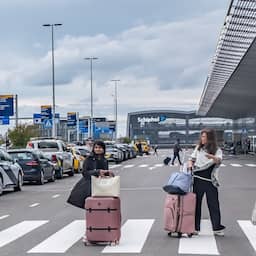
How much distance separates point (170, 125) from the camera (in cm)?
14975

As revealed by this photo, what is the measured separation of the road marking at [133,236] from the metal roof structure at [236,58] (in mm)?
15787

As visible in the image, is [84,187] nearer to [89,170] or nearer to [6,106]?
[89,170]

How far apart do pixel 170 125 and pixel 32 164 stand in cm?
12383

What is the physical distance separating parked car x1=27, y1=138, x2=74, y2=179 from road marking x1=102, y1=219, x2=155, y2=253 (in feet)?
56.4

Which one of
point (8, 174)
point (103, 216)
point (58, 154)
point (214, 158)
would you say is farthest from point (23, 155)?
point (103, 216)

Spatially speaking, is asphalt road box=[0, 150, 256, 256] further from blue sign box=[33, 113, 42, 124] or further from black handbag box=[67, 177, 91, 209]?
blue sign box=[33, 113, 42, 124]

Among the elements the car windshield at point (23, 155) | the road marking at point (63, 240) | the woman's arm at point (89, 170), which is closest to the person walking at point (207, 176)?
the woman's arm at point (89, 170)

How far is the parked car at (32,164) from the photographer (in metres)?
26.7

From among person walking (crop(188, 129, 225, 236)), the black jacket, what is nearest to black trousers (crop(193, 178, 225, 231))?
person walking (crop(188, 129, 225, 236))

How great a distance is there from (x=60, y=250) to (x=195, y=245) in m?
2.03

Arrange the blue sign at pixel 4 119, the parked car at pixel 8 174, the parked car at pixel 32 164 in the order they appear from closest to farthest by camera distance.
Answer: the parked car at pixel 8 174 → the parked car at pixel 32 164 → the blue sign at pixel 4 119

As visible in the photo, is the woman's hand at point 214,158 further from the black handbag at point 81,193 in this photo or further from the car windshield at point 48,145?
the car windshield at point 48,145

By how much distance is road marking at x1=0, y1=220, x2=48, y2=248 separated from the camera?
11445 mm

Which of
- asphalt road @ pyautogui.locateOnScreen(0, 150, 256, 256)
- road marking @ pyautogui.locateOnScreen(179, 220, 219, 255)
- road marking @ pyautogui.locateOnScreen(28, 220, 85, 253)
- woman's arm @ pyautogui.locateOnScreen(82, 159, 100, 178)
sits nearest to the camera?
road marking @ pyautogui.locateOnScreen(179, 220, 219, 255)
